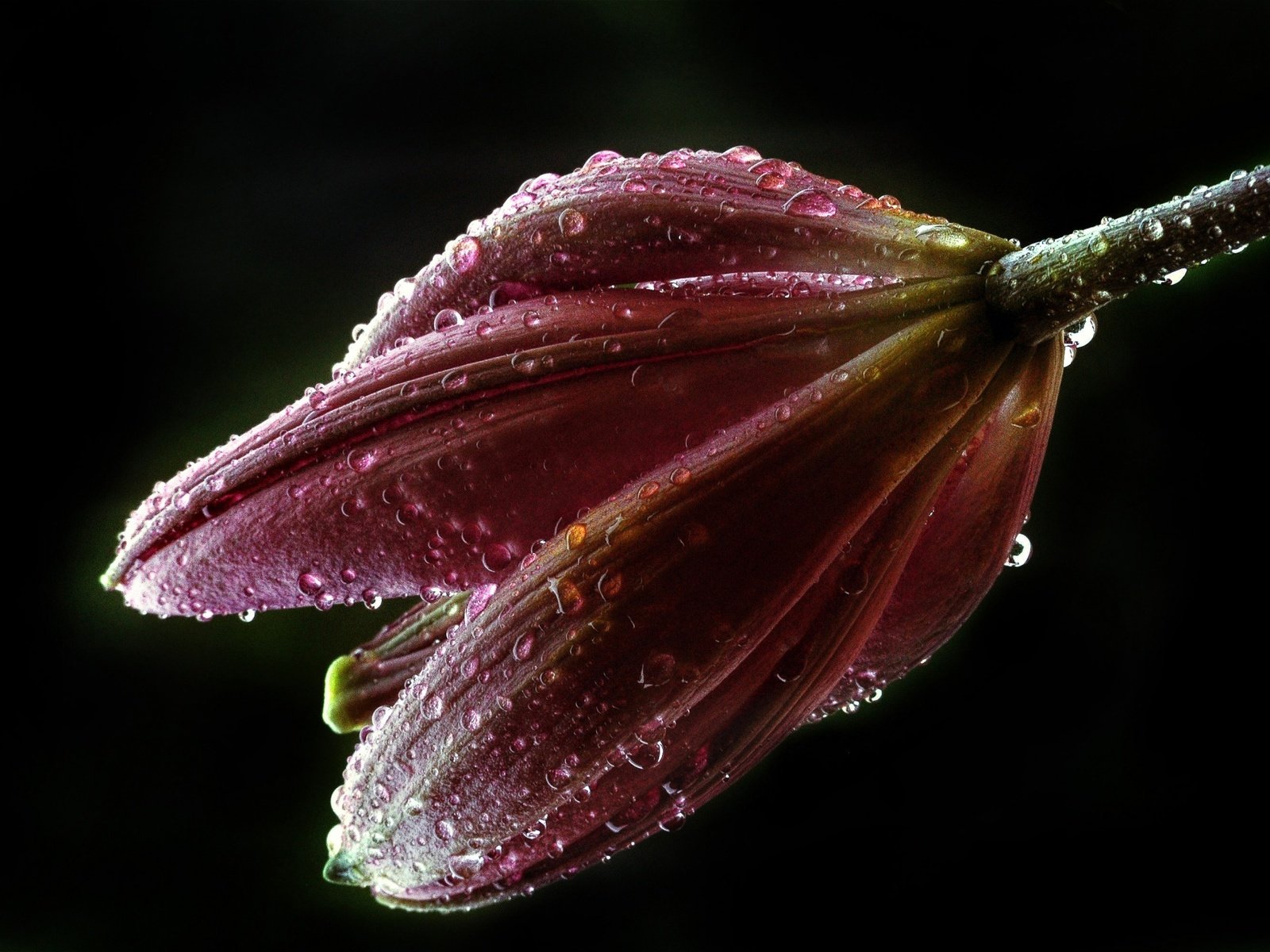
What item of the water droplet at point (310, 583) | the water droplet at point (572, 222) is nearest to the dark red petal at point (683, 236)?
the water droplet at point (572, 222)

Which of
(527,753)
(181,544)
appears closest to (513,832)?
(527,753)

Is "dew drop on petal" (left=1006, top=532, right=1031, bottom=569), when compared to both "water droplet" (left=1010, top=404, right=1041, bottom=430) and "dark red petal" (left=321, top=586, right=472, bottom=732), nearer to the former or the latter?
"water droplet" (left=1010, top=404, right=1041, bottom=430)

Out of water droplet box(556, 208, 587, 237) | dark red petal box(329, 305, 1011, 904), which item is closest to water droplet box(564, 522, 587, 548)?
dark red petal box(329, 305, 1011, 904)

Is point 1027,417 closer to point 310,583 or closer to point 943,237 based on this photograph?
point 943,237

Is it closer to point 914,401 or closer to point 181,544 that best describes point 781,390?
point 914,401

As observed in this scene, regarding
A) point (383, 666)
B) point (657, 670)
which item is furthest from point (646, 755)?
point (383, 666)

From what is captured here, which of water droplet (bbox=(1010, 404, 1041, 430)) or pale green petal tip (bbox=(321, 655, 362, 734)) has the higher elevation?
water droplet (bbox=(1010, 404, 1041, 430))

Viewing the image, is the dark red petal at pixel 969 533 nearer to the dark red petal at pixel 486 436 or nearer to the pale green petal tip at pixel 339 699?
the dark red petal at pixel 486 436
